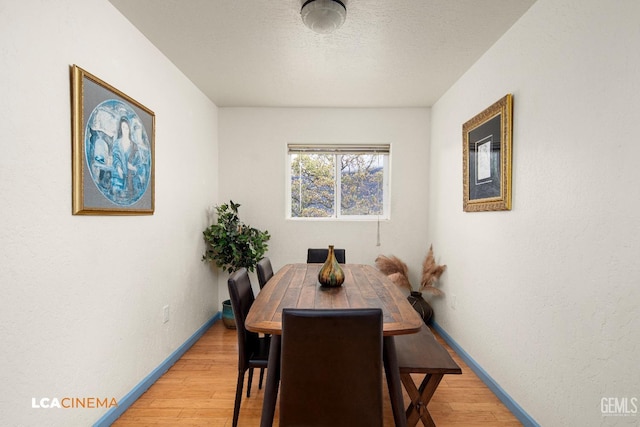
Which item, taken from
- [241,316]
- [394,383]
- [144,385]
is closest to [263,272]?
[241,316]

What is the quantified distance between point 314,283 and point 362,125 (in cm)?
226

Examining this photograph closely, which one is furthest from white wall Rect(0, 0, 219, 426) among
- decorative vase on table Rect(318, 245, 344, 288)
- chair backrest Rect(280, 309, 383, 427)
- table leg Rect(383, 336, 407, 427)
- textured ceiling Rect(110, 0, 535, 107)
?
table leg Rect(383, 336, 407, 427)

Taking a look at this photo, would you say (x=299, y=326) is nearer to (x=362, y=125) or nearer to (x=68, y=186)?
(x=68, y=186)

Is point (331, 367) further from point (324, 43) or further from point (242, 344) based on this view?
point (324, 43)

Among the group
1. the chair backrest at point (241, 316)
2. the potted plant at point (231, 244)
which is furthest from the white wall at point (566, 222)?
the potted plant at point (231, 244)

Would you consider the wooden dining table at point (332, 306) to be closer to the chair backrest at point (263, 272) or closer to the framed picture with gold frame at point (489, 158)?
the chair backrest at point (263, 272)

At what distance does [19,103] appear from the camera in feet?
4.25

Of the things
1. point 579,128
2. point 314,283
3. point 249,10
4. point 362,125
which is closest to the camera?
point 579,128

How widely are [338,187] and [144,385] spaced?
2.68 meters

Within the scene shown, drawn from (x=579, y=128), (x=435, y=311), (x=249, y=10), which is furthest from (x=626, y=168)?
(x=435, y=311)

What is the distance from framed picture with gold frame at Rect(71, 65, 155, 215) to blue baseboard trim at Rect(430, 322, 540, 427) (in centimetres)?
271

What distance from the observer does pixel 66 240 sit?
1541mm

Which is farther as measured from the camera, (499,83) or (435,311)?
(435,311)

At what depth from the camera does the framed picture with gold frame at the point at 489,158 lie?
2055 millimetres
